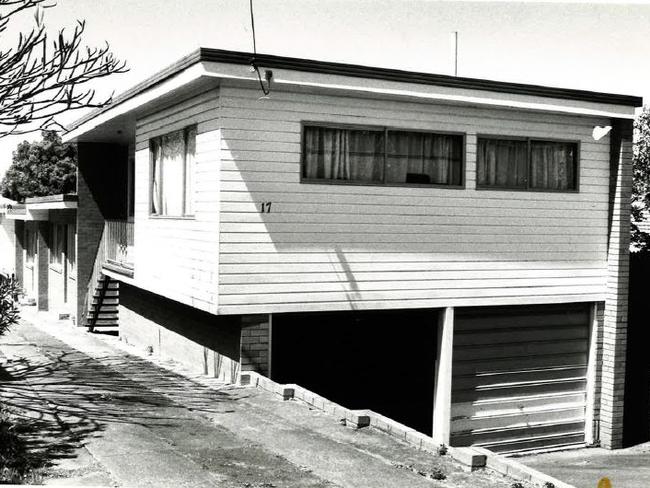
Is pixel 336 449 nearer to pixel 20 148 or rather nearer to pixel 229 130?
pixel 229 130

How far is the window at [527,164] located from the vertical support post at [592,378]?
2657mm

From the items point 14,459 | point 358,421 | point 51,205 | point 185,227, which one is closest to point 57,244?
point 51,205

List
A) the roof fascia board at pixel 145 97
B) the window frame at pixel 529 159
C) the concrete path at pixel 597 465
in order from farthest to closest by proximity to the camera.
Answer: the window frame at pixel 529 159
the concrete path at pixel 597 465
the roof fascia board at pixel 145 97

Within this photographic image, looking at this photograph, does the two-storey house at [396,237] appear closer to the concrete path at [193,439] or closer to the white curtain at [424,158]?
the white curtain at [424,158]

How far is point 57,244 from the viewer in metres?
27.7

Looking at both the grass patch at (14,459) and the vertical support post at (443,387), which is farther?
the vertical support post at (443,387)

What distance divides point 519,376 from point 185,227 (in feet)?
22.7

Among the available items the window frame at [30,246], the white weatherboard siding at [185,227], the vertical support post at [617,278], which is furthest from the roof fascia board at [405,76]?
the window frame at [30,246]

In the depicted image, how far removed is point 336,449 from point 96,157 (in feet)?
49.0

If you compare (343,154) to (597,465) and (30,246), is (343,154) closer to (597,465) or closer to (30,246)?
(597,465)

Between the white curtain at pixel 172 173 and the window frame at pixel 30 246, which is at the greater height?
the white curtain at pixel 172 173

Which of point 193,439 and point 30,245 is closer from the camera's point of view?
point 193,439

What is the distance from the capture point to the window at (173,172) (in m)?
14.0

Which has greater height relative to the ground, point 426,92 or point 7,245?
point 426,92
